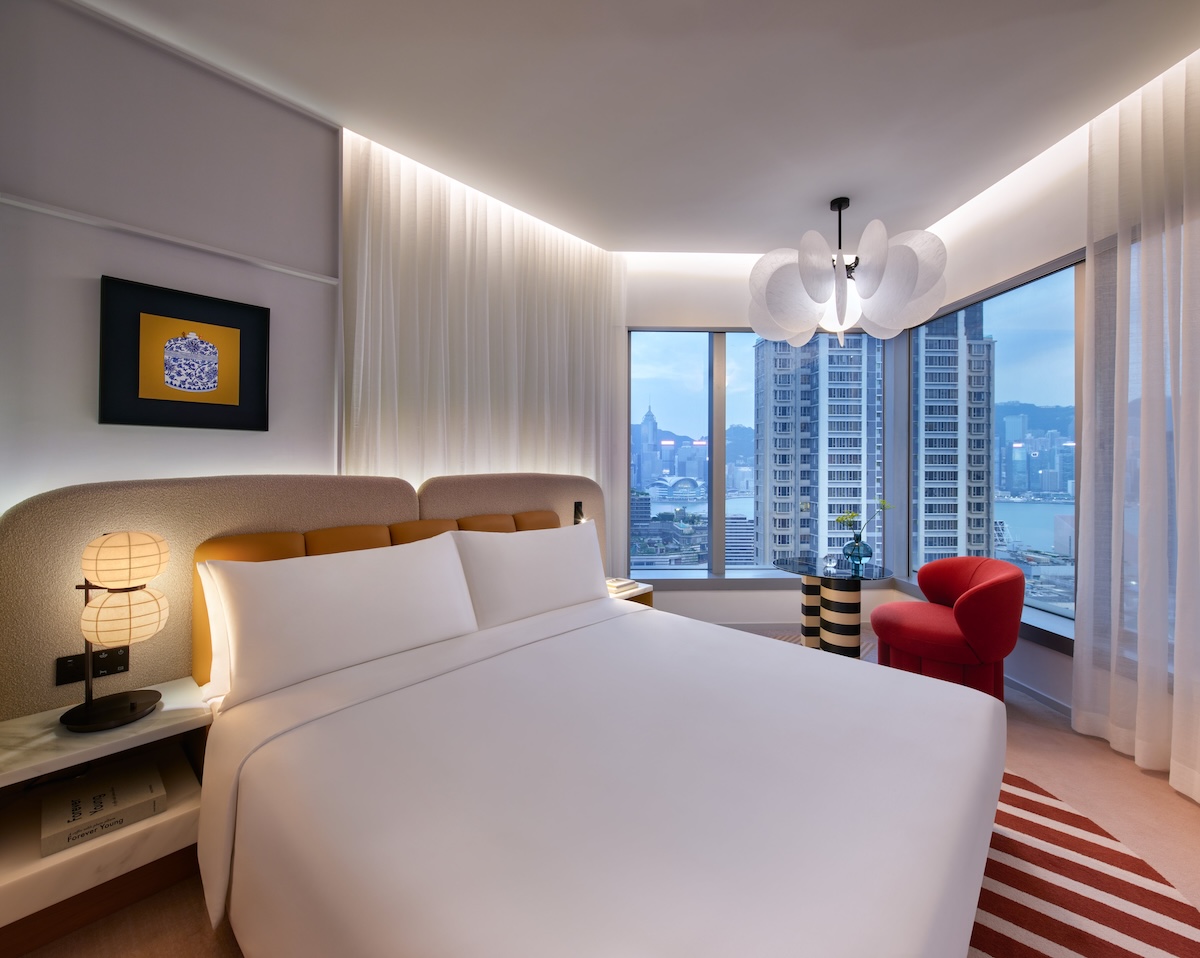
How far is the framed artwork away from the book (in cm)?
116

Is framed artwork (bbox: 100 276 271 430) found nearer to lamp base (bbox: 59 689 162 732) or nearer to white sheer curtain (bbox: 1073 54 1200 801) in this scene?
lamp base (bbox: 59 689 162 732)

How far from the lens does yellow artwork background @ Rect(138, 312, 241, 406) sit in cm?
192

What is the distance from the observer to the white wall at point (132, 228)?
1.70 metres

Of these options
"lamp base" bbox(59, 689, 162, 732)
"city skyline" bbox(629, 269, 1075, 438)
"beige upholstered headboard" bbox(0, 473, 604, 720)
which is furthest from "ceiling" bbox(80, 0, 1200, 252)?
"lamp base" bbox(59, 689, 162, 732)

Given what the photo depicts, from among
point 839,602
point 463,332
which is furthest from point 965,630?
point 463,332

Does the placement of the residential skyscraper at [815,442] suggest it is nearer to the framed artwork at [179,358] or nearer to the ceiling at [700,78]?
the ceiling at [700,78]

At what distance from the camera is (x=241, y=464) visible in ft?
7.12

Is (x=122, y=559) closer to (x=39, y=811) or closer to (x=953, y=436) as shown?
(x=39, y=811)

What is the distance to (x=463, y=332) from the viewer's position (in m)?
3.03

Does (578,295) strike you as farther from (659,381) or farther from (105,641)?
(105,641)

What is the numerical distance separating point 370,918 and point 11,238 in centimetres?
222

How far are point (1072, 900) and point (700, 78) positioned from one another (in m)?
3.08

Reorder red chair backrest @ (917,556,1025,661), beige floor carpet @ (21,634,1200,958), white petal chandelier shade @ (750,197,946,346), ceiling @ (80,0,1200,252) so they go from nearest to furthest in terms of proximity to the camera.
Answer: beige floor carpet @ (21,634,1200,958), ceiling @ (80,0,1200,252), white petal chandelier shade @ (750,197,946,346), red chair backrest @ (917,556,1025,661)

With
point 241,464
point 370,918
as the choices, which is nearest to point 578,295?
point 241,464
